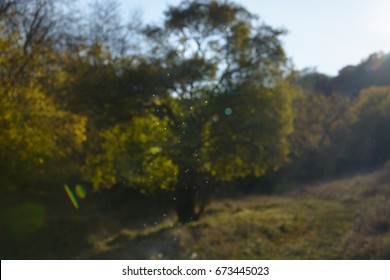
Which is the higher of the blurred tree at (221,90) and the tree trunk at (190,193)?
the blurred tree at (221,90)

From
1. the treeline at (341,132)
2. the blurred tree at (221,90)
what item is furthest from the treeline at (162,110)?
the treeline at (341,132)

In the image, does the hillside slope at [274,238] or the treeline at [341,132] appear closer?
the hillside slope at [274,238]

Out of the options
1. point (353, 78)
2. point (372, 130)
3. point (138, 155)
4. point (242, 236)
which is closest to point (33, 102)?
point (138, 155)

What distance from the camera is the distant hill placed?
46094 millimetres

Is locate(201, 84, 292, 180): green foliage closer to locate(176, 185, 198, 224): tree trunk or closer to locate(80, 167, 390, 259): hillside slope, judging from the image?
locate(176, 185, 198, 224): tree trunk

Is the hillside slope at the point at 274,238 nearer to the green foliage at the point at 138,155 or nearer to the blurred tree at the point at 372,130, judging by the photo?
the green foliage at the point at 138,155

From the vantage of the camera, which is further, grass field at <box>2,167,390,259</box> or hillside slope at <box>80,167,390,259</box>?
grass field at <box>2,167,390,259</box>

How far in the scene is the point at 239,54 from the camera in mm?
14875

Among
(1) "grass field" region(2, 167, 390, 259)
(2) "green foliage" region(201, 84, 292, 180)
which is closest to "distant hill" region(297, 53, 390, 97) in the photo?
(1) "grass field" region(2, 167, 390, 259)

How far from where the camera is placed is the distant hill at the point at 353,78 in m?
46.1

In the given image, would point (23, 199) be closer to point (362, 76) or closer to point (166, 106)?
point (166, 106)

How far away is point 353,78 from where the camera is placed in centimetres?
4872

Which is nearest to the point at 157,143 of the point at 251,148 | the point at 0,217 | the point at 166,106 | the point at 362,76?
the point at 166,106

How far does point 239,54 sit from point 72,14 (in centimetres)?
868
